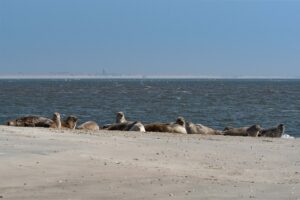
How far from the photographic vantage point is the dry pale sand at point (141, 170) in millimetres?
8117

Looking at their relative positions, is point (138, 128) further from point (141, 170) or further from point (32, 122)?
point (141, 170)

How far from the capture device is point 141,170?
9812mm

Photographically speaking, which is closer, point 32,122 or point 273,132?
point 273,132

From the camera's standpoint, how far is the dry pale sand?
8117 mm

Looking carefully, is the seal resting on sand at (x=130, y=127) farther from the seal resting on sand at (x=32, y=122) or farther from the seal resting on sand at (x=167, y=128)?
the seal resting on sand at (x=32, y=122)

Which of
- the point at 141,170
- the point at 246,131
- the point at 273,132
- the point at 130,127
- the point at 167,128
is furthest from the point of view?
the point at 273,132

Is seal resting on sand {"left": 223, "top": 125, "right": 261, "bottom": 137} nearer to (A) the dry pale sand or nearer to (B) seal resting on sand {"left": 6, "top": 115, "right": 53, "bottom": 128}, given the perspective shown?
(B) seal resting on sand {"left": 6, "top": 115, "right": 53, "bottom": 128}

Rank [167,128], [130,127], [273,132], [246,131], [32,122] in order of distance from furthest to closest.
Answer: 1. [32,122]
2. [273,132]
3. [246,131]
4. [130,127]
5. [167,128]

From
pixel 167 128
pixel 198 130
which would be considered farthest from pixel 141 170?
pixel 198 130

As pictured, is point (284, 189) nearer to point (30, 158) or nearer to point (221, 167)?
point (221, 167)

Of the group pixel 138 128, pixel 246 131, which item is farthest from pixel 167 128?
pixel 246 131

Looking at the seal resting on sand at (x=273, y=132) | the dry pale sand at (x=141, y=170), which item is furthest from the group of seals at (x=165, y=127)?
the dry pale sand at (x=141, y=170)

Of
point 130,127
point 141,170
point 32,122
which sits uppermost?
point 141,170

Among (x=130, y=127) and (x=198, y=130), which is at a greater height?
(x=130, y=127)
